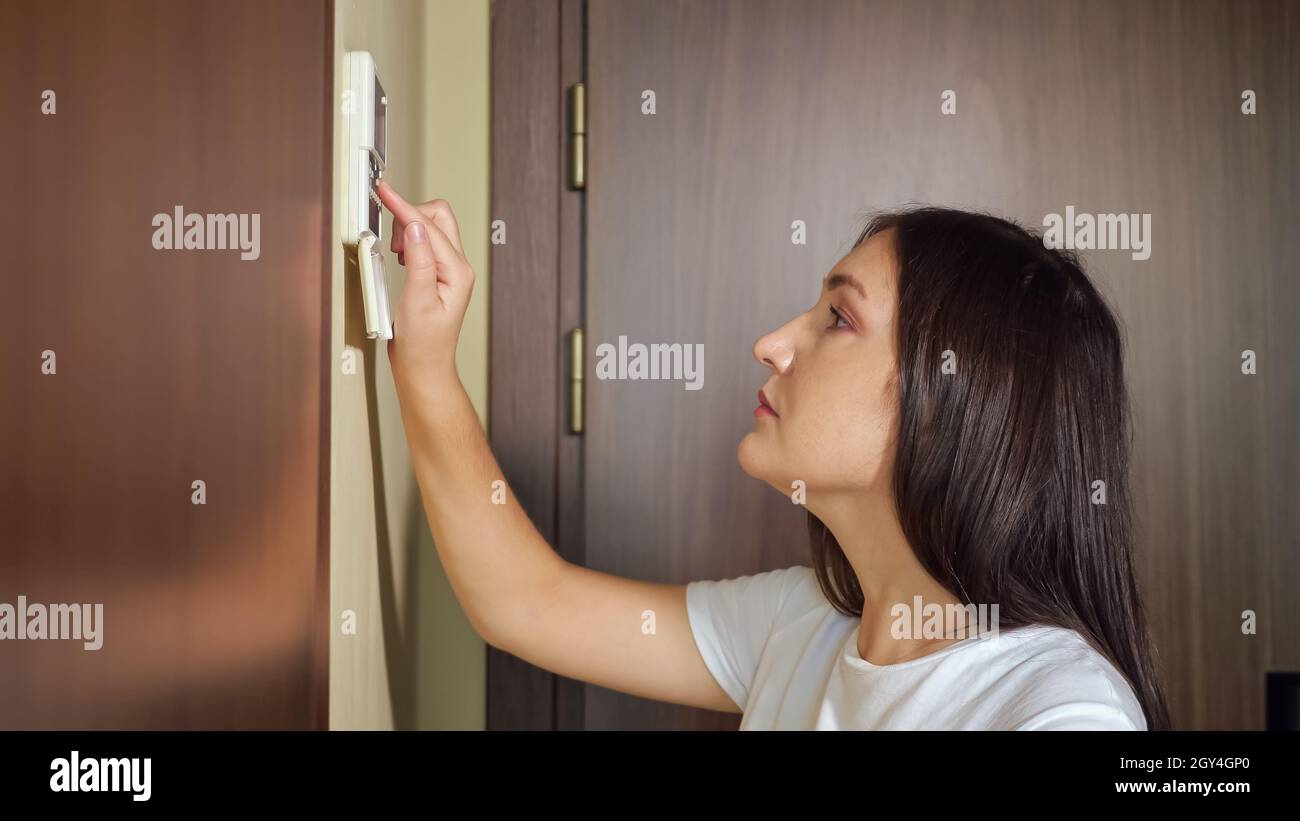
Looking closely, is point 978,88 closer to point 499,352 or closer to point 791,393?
point 791,393

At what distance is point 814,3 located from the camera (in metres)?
1.11

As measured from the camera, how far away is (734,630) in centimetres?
95

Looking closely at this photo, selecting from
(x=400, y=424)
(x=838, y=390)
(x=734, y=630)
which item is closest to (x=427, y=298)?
(x=400, y=424)

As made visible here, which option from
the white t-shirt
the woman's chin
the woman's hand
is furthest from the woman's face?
the woman's hand

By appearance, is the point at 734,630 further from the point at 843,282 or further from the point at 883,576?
the point at 843,282

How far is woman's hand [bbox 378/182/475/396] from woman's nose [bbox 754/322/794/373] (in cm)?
26

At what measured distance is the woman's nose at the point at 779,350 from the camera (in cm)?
84

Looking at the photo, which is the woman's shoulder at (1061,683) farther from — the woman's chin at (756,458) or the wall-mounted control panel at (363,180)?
the wall-mounted control panel at (363,180)

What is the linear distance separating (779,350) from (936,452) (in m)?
0.16

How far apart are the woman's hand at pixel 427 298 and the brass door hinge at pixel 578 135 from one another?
1.06 feet

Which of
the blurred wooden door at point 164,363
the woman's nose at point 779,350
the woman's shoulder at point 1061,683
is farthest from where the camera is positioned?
the woman's nose at point 779,350

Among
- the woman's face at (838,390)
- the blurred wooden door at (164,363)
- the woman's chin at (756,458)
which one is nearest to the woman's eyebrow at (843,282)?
the woman's face at (838,390)
